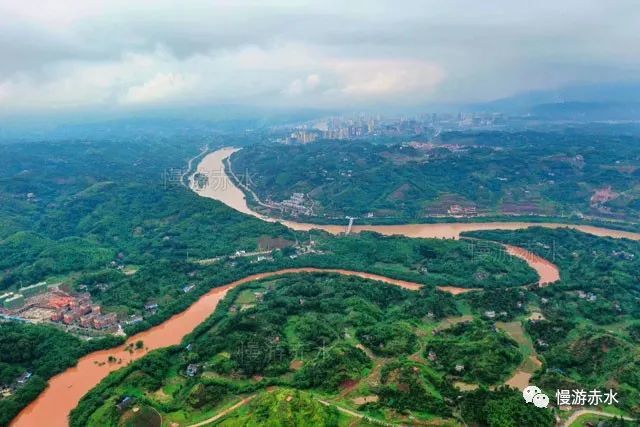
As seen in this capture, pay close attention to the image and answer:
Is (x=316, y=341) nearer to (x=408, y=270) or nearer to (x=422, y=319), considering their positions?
(x=422, y=319)

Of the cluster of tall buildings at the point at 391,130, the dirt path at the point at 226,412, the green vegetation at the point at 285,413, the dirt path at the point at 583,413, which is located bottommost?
the dirt path at the point at 226,412

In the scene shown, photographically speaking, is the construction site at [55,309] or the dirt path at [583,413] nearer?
the dirt path at [583,413]

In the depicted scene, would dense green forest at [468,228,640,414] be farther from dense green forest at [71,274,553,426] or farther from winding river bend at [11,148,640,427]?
winding river bend at [11,148,640,427]

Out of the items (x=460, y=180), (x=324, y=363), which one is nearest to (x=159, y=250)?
(x=324, y=363)

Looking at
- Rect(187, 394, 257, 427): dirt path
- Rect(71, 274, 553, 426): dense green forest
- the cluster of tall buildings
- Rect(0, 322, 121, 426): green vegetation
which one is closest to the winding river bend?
Rect(0, 322, 121, 426): green vegetation

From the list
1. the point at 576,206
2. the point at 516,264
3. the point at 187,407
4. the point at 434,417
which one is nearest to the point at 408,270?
the point at 516,264

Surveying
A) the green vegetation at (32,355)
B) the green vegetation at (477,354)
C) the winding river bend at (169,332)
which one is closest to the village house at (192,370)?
the winding river bend at (169,332)

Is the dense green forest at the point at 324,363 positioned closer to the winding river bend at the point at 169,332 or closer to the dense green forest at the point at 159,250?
the winding river bend at the point at 169,332
